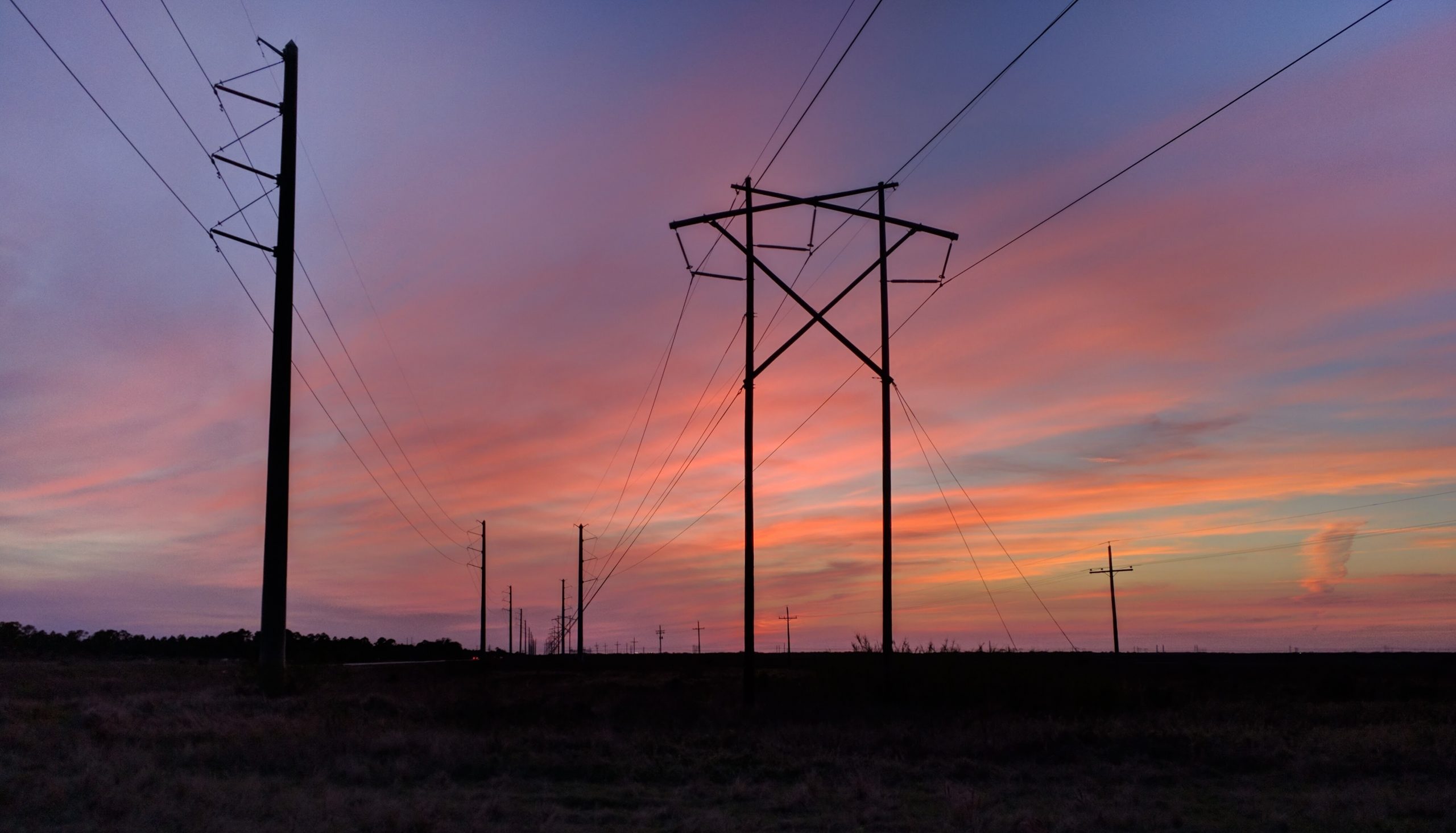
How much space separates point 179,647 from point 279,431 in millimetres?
113778

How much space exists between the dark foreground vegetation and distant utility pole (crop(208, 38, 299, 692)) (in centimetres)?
148

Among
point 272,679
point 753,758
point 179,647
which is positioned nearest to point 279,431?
point 272,679

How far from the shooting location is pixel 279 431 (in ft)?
82.8

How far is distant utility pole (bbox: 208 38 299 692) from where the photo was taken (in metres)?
24.6

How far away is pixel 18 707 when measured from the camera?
972 inches

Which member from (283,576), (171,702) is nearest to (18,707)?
(171,702)

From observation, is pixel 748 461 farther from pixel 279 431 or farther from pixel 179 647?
pixel 179 647

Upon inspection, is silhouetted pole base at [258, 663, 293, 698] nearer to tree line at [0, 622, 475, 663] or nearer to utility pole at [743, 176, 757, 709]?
utility pole at [743, 176, 757, 709]

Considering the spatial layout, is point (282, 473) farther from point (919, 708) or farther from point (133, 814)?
point (919, 708)

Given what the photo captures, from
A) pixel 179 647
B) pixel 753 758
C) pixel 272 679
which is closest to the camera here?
pixel 753 758

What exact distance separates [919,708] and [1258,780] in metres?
12.0

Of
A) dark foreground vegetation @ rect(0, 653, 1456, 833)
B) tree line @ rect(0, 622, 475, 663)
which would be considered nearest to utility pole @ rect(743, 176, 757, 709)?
dark foreground vegetation @ rect(0, 653, 1456, 833)

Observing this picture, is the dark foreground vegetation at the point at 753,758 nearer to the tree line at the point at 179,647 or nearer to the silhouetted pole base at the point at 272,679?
the silhouetted pole base at the point at 272,679

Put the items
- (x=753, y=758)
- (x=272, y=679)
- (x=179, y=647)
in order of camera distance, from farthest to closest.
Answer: (x=179, y=647), (x=272, y=679), (x=753, y=758)
